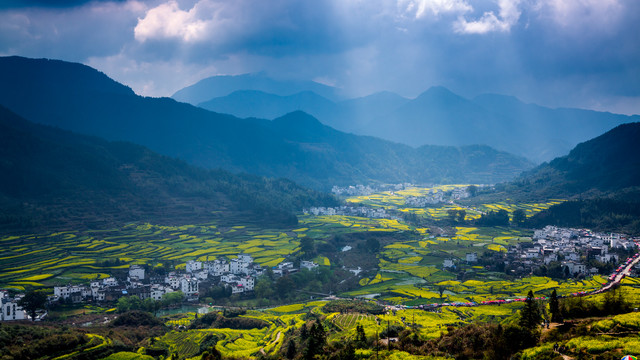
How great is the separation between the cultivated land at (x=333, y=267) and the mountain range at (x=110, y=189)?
23.0 feet

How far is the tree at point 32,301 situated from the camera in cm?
3594

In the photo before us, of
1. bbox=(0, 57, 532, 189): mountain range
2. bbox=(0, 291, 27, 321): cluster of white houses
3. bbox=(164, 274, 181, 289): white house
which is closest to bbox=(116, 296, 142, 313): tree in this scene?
bbox=(164, 274, 181, 289): white house

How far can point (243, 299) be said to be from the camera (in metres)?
43.9

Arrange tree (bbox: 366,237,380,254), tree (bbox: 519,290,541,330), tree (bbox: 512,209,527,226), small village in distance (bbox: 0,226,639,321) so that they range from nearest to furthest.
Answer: tree (bbox: 519,290,541,330) < small village in distance (bbox: 0,226,639,321) < tree (bbox: 366,237,380,254) < tree (bbox: 512,209,527,226)

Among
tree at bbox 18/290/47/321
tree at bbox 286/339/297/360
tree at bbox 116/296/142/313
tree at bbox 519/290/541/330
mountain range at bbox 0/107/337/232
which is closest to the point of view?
tree at bbox 519/290/541/330

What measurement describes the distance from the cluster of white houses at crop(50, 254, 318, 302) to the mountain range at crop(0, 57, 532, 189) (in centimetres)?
9632

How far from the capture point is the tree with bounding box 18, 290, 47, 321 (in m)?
35.9

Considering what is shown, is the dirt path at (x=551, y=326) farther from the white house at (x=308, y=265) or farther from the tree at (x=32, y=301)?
the tree at (x=32, y=301)

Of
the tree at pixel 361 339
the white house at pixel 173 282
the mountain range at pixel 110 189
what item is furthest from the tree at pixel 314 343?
the mountain range at pixel 110 189

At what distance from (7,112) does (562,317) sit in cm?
11932

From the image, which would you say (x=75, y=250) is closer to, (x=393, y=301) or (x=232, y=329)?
(x=232, y=329)

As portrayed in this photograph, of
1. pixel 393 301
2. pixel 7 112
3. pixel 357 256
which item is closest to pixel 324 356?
pixel 393 301

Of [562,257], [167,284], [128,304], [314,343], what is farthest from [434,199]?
[314,343]

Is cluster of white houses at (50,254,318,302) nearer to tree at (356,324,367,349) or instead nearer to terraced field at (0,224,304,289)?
terraced field at (0,224,304,289)
